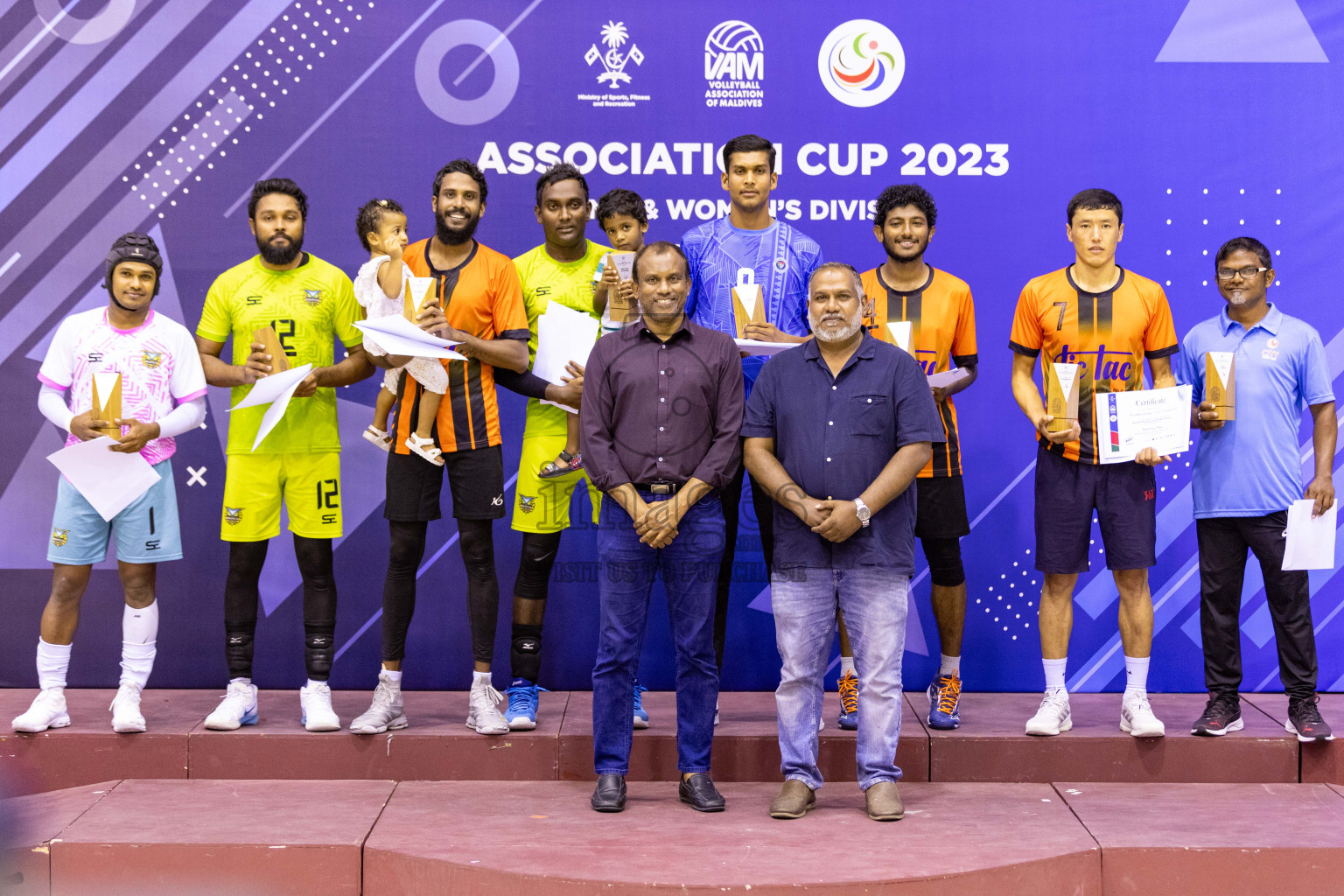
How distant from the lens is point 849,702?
4.18 m

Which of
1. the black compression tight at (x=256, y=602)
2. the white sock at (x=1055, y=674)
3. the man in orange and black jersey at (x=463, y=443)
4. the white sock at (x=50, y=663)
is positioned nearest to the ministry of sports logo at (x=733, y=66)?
the man in orange and black jersey at (x=463, y=443)

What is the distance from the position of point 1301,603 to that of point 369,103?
4048 mm

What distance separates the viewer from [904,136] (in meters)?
4.88

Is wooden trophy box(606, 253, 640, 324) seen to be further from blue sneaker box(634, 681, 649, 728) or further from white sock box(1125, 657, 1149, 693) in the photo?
white sock box(1125, 657, 1149, 693)

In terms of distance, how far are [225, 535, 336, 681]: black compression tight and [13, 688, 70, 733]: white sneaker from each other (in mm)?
595

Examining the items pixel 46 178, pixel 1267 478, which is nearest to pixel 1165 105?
pixel 1267 478

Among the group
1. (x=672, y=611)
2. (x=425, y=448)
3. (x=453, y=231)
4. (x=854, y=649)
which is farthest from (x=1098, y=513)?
(x=453, y=231)

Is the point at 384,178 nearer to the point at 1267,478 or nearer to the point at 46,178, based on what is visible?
the point at 46,178

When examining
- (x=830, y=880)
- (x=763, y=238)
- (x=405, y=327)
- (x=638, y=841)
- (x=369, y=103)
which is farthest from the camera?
(x=369, y=103)

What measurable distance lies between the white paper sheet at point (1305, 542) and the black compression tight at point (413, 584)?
2.76 m

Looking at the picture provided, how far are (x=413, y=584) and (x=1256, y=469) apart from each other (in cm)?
298

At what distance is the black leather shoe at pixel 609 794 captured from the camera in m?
3.60

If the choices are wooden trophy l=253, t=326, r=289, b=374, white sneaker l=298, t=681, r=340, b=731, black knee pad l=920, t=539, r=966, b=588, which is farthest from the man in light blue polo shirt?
wooden trophy l=253, t=326, r=289, b=374

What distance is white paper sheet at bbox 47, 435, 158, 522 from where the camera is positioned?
156 inches
